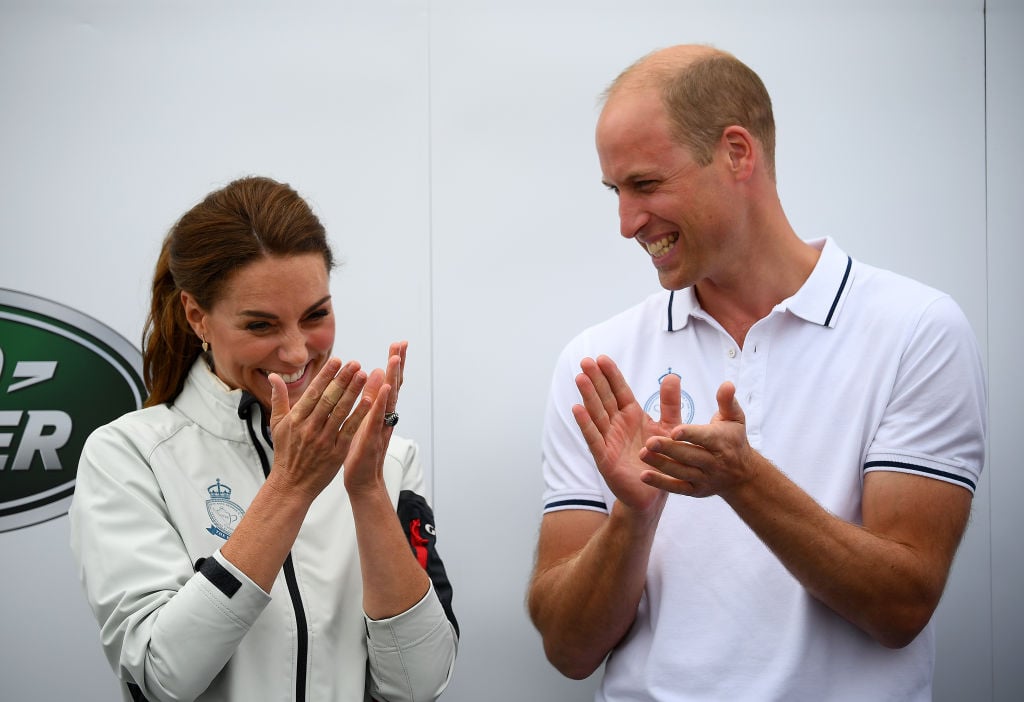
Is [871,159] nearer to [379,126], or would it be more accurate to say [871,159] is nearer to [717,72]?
[717,72]

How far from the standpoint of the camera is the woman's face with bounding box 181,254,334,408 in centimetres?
188

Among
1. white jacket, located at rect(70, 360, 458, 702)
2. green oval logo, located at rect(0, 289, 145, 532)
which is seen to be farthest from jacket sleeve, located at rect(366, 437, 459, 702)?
green oval logo, located at rect(0, 289, 145, 532)

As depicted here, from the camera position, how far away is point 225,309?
188cm

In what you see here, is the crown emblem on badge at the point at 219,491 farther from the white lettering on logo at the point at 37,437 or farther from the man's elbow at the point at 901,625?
the man's elbow at the point at 901,625

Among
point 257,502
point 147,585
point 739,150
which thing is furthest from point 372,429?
point 739,150

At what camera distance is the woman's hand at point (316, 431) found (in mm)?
1701

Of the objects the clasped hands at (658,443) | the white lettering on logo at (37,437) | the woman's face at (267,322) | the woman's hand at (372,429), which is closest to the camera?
the clasped hands at (658,443)

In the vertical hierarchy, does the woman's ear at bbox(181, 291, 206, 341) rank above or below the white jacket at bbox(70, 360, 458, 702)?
above

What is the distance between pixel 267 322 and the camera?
6.22ft

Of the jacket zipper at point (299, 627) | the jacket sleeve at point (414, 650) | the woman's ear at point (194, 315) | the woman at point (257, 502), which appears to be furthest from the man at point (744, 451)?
the woman's ear at point (194, 315)

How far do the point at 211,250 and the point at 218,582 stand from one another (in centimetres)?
63

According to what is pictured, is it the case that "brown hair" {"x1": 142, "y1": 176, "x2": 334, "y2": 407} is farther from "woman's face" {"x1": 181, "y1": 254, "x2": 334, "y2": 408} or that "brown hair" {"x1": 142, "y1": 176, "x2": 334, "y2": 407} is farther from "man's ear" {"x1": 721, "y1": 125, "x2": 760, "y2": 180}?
"man's ear" {"x1": 721, "y1": 125, "x2": 760, "y2": 180}

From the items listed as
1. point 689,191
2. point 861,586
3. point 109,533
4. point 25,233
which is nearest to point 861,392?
point 861,586

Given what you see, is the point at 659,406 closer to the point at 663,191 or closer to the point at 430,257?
the point at 663,191
